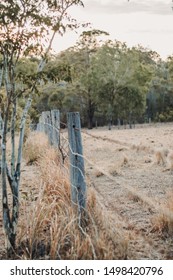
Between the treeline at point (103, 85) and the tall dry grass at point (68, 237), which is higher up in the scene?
the treeline at point (103, 85)

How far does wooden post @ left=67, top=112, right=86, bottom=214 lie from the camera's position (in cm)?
483

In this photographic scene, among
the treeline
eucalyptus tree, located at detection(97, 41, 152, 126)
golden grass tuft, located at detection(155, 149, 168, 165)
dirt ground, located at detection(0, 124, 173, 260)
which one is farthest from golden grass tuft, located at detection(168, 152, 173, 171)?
eucalyptus tree, located at detection(97, 41, 152, 126)

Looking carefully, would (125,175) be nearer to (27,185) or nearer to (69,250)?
(27,185)

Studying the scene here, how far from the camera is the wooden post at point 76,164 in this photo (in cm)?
483

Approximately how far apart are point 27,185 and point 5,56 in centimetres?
444

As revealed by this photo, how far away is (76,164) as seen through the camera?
15.9 ft

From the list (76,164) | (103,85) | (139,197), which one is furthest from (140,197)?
(103,85)

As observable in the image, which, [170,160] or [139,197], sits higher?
[170,160]

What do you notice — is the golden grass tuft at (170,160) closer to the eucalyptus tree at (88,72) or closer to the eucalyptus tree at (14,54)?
the eucalyptus tree at (14,54)

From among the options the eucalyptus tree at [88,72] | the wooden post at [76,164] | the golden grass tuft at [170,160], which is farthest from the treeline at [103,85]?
the wooden post at [76,164]

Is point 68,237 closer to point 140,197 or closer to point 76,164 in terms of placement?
point 76,164

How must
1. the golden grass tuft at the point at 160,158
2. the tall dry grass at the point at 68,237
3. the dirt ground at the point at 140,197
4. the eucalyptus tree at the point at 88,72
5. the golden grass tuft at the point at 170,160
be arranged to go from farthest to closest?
the eucalyptus tree at the point at 88,72, the golden grass tuft at the point at 160,158, the golden grass tuft at the point at 170,160, the dirt ground at the point at 140,197, the tall dry grass at the point at 68,237

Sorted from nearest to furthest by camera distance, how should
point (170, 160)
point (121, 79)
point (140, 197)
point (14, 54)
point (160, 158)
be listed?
1. point (14, 54)
2. point (140, 197)
3. point (170, 160)
4. point (160, 158)
5. point (121, 79)

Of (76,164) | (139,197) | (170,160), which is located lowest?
(139,197)
